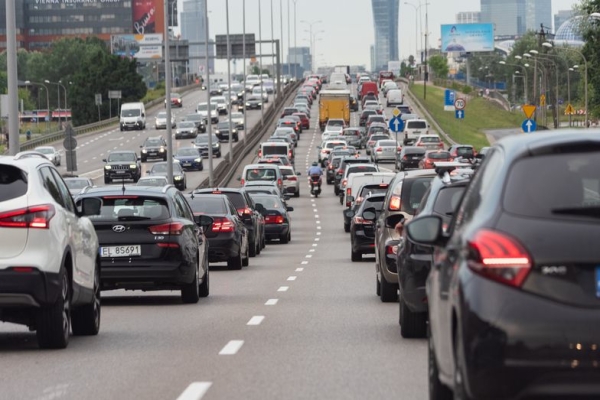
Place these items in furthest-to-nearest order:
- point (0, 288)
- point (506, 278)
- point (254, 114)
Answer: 1. point (254, 114)
2. point (0, 288)
3. point (506, 278)

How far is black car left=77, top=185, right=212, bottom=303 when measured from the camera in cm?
1914

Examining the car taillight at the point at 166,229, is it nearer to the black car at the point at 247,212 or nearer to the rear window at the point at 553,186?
the rear window at the point at 553,186

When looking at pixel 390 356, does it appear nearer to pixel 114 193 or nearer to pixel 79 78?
pixel 114 193

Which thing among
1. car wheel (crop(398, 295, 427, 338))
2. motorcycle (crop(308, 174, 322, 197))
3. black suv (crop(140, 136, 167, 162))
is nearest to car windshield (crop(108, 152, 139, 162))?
motorcycle (crop(308, 174, 322, 197))

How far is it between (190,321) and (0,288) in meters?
4.23

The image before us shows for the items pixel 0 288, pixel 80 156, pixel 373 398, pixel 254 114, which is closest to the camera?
pixel 373 398

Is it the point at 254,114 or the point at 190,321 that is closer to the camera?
the point at 190,321

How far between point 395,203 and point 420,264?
21.5 ft

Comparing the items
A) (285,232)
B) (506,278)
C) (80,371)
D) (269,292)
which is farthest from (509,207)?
(285,232)

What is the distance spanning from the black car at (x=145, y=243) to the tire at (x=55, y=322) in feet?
17.6

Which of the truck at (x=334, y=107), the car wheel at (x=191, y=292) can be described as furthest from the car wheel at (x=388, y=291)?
the truck at (x=334, y=107)

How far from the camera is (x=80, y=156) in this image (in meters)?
106

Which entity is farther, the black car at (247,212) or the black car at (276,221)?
the black car at (276,221)

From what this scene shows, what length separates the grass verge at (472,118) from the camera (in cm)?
11738
